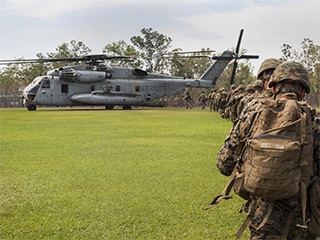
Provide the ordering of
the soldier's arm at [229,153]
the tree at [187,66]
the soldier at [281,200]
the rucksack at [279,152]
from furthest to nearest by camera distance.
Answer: the tree at [187,66] < the soldier's arm at [229,153] < the soldier at [281,200] < the rucksack at [279,152]

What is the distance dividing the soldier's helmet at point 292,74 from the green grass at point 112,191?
1.75 meters

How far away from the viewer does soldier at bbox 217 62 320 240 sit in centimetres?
257

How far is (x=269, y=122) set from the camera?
2541mm

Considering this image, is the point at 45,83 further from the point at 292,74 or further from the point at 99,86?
the point at 292,74

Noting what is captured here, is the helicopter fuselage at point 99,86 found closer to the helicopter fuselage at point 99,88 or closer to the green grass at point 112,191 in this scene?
the helicopter fuselage at point 99,88

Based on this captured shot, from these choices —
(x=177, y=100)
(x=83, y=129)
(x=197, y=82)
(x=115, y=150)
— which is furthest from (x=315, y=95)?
(x=115, y=150)

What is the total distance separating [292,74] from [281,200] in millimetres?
765

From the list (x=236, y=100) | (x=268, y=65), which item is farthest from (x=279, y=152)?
(x=236, y=100)

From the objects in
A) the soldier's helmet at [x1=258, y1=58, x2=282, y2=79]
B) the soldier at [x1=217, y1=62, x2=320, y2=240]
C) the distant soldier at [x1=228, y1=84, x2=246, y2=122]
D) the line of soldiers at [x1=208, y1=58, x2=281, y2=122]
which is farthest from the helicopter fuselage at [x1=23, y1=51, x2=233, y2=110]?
the soldier at [x1=217, y1=62, x2=320, y2=240]

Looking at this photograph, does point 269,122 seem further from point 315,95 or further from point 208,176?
point 315,95

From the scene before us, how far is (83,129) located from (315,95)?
42949 mm

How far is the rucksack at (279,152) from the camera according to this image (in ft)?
7.86

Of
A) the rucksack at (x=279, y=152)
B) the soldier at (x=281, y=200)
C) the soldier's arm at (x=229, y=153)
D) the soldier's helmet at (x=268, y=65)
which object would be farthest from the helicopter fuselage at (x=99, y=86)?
the rucksack at (x=279, y=152)

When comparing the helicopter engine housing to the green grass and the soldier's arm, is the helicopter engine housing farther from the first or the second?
the soldier's arm
